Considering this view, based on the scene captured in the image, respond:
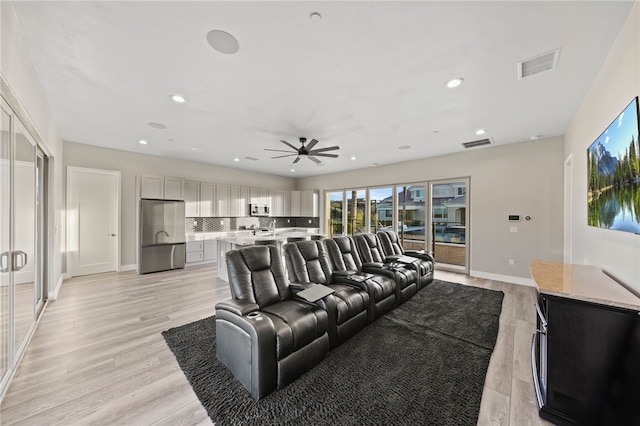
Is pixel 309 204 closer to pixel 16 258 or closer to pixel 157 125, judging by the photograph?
pixel 157 125

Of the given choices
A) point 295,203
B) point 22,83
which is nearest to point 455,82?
point 22,83

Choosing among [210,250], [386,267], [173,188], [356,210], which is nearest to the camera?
[386,267]

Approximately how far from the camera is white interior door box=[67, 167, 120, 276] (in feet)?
17.2

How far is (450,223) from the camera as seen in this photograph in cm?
607

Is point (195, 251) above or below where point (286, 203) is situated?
below

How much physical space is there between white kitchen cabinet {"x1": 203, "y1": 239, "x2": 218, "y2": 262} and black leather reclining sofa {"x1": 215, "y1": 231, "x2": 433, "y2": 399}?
15.1ft

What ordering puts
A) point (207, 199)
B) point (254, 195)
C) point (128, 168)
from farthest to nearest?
point (254, 195), point (207, 199), point (128, 168)

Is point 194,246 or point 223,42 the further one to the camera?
point 194,246

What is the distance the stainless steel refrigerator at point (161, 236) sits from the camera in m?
5.70

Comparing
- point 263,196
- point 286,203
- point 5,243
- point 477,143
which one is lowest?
point 5,243

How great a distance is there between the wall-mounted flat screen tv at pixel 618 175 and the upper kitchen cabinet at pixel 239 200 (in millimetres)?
7633

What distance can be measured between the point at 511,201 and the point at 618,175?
3.56 metres

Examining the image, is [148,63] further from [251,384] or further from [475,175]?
[475,175]

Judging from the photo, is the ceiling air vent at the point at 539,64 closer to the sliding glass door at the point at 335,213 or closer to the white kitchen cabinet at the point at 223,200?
the sliding glass door at the point at 335,213
